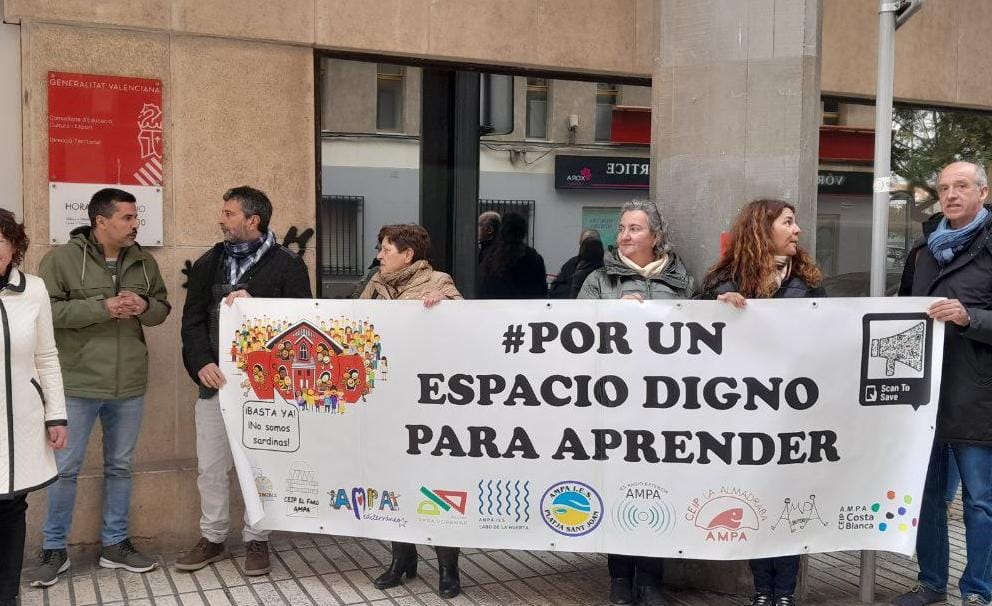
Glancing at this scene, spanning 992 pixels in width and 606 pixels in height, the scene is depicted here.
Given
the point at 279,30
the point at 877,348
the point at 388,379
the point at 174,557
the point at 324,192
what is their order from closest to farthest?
the point at 877,348 → the point at 388,379 → the point at 174,557 → the point at 279,30 → the point at 324,192

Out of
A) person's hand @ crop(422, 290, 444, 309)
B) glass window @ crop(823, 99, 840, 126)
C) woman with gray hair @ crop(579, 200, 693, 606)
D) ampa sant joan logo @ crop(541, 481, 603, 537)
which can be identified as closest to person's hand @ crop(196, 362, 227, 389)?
person's hand @ crop(422, 290, 444, 309)

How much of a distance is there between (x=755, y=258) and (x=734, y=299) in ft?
0.85

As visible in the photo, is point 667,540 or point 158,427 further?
point 158,427

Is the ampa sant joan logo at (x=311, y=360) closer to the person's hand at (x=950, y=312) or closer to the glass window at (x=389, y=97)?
the glass window at (x=389, y=97)

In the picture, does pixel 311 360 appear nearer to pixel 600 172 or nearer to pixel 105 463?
pixel 105 463

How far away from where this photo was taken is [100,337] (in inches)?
187

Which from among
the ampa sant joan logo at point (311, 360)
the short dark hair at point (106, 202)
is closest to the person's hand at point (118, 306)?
the short dark hair at point (106, 202)

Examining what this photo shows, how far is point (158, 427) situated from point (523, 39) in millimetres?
3224

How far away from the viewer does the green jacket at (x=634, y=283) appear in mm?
4316

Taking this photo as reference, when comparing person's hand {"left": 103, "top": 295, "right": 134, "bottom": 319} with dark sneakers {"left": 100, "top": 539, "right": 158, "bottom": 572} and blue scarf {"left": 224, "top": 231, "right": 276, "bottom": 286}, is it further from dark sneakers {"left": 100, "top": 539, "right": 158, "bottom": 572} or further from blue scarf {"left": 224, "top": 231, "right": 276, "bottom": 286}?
dark sneakers {"left": 100, "top": 539, "right": 158, "bottom": 572}

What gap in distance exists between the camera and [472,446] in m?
4.27

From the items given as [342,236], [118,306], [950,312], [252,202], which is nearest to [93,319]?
[118,306]

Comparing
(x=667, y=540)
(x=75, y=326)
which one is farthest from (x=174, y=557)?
(x=667, y=540)

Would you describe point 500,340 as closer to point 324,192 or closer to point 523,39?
point 324,192
